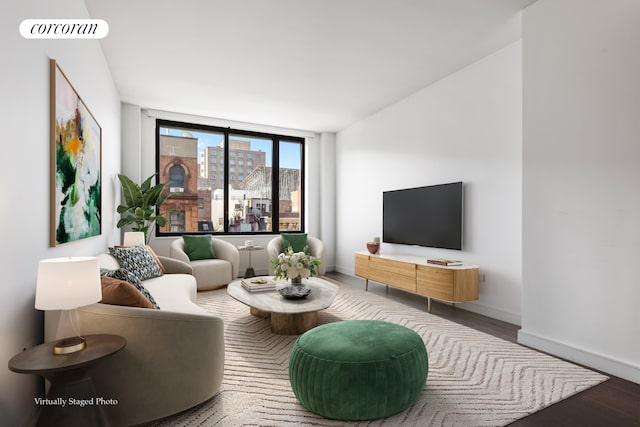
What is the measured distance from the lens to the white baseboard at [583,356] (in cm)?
224

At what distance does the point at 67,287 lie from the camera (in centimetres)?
144

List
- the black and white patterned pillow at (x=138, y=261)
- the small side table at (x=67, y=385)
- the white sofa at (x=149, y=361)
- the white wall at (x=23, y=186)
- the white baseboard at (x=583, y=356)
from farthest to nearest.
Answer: the black and white patterned pillow at (x=138, y=261)
the white baseboard at (x=583, y=356)
the white sofa at (x=149, y=361)
the white wall at (x=23, y=186)
the small side table at (x=67, y=385)

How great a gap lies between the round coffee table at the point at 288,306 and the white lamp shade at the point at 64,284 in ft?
5.00

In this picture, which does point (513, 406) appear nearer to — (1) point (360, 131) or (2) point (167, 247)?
(1) point (360, 131)

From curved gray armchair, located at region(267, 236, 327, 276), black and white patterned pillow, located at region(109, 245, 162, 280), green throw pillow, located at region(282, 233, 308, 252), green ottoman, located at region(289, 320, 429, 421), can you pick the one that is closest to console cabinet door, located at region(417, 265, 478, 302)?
green ottoman, located at region(289, 320, 429, 421)

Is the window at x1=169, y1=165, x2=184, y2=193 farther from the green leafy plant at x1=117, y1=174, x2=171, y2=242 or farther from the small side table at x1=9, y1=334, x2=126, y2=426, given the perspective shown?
the small side table at x1=9, y1=334, x2=126, y2=426

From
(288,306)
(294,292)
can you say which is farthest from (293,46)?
(288,306)

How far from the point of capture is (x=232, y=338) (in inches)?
119

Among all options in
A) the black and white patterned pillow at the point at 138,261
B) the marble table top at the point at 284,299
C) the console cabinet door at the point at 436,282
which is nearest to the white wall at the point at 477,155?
the console cabinet door at the point at 436,282

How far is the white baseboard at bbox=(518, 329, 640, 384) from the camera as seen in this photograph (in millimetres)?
2240

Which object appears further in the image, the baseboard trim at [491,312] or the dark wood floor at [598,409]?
the baseboard trim at [491,312]

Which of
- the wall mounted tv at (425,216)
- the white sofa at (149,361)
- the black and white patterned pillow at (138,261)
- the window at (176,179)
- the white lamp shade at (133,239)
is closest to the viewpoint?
the white sofa at (149,361)

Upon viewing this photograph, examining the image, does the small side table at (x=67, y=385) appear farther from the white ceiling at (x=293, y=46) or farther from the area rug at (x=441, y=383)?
the white ceiling at (x=293, y=46)

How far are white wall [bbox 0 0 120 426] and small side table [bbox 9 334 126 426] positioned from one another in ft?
0.71
